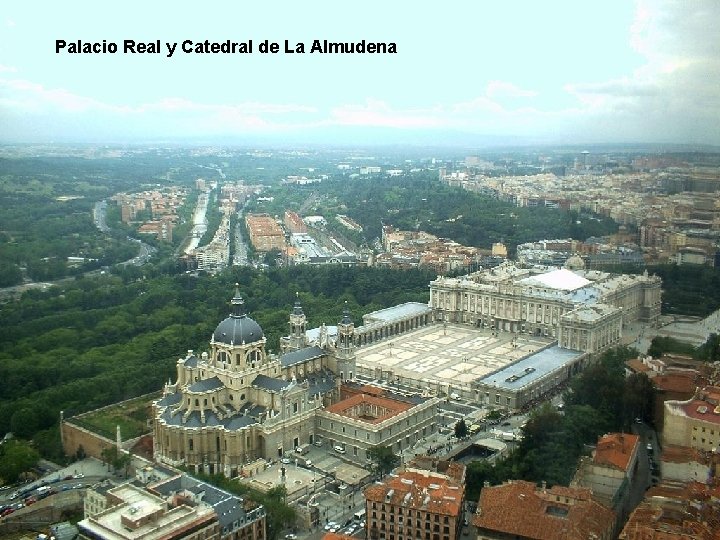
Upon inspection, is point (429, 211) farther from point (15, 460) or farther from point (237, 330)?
point (15, 460)

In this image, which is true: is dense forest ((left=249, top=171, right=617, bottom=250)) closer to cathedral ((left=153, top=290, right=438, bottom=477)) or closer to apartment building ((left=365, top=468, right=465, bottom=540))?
cathedral ((left=153, top=290, right=438, bottom=477))

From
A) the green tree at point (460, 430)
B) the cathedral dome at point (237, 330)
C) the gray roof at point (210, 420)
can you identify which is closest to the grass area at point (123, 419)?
the gray roof at point (210, 420)

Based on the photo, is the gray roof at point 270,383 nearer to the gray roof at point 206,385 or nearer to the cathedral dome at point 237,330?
the gray roof at point 206,385

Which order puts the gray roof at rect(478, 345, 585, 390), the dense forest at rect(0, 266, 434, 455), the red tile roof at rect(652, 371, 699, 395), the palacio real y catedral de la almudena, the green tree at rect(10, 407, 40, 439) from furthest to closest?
the gray roof at rect(478, 345, 585, 390) < the dense forest at rect(0, 266, 434, 455) < the green tree at rect(10, 407, 40, 439) < the red tile roof at rect(652, 371, 699, 395) < the palacio real y catedral de la almudena

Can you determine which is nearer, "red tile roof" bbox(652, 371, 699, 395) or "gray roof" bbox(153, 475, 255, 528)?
"gray roof" bbox(153, 475, 255, 528)

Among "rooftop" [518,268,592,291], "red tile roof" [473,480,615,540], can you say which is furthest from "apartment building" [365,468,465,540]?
"rooftop" [518,268,592,291]

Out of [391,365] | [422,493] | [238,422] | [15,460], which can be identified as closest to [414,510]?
[422,493]

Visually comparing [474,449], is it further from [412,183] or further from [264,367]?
[412,183]
